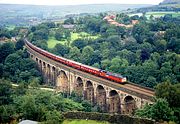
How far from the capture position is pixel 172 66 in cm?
5888

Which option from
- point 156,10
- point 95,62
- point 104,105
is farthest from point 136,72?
point 156,10

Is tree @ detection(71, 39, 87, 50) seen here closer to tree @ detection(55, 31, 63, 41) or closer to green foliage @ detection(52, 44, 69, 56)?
green foliage @ detection(52, 44, 69, 56)

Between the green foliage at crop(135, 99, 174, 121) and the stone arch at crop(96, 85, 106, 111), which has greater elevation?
the green foliage at crop(135, 99, 174, 121)

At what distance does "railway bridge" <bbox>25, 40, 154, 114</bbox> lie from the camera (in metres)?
43.6

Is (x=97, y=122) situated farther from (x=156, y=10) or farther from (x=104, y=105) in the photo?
(x=156, y=10)

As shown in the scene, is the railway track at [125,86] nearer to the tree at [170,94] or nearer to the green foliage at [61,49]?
the tree at [170,94]

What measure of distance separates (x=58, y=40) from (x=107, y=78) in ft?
152

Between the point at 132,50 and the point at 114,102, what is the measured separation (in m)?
26.1

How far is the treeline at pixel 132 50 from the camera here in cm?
5825

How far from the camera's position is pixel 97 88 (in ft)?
167

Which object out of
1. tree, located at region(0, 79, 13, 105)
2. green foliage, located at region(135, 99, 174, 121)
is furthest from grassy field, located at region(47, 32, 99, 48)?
green foliage, located at region(135, 99, 174, 121)

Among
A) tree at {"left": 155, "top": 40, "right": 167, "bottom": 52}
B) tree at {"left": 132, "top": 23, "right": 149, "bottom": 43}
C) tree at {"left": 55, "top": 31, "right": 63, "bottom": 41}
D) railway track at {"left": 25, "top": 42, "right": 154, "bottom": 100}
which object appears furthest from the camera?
tree at {"left": 55, "top": 31, "right": 63, "bottom": 41}

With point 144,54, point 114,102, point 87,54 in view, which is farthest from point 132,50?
point 114,102

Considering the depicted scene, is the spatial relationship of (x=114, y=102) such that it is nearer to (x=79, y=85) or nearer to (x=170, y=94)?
(x=79, y=85)
